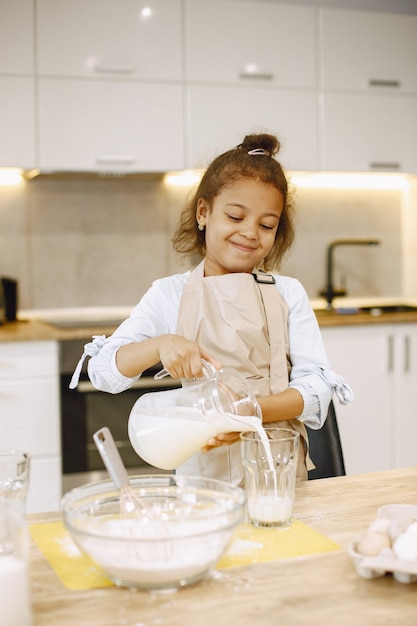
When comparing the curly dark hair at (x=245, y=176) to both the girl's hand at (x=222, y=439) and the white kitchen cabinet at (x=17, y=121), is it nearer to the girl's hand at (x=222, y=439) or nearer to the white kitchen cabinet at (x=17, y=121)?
the girl's hand at (x=222, y=439)

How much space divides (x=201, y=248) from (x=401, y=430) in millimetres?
1657

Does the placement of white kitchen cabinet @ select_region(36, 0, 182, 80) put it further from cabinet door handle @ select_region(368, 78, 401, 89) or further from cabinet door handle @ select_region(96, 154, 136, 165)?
cabinet door handle @ select_region(368, 78, 401, 89)

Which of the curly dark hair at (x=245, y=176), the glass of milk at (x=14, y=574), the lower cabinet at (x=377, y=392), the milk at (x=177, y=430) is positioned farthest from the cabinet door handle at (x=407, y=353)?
the glass of milk at (x=14, y=574)

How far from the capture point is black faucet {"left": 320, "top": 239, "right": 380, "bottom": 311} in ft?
11.2

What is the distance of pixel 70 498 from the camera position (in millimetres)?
937

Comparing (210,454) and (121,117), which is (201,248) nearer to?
(210,454)

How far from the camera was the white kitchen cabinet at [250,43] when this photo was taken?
3012mm

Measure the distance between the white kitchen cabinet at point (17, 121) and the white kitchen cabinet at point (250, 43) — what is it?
24.2 inches

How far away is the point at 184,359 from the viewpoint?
1.21m

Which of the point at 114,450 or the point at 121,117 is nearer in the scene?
the point at 114,450

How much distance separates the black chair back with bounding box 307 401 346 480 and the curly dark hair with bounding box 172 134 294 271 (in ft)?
1.39

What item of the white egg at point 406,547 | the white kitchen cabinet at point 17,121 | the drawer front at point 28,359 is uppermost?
the white kitchen cabinet at point 17,121

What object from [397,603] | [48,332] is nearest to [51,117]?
[48,332]

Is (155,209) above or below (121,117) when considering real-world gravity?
below
